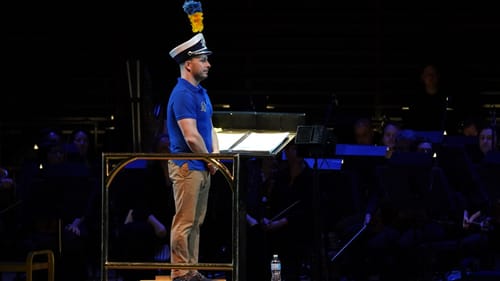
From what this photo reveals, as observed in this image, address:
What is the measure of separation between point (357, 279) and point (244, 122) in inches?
127

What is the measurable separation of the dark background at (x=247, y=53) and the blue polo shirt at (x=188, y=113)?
5164mm

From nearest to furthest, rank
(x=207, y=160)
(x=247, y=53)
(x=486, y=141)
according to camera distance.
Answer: (x=207, y=160) < (x=486, y=141) < (x=247, y=53)

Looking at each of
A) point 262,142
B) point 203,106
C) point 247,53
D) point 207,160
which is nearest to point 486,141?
point 262,142

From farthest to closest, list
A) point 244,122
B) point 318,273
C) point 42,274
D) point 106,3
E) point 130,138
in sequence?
point 106,3 → point 130,138 → point 42,274 → point 318,273 → point 244,122

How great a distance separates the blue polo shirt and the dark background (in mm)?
5164

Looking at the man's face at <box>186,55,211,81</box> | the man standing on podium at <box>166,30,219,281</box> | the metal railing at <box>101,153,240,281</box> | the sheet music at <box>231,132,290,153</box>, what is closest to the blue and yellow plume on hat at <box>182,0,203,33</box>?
the man standing on podium at <box>166,30,219,281</box>

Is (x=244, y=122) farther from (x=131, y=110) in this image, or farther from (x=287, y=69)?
(x=287, y=69)

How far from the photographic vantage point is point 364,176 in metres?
9.89

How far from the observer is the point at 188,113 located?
271 inches

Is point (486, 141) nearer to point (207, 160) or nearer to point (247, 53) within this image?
point (247, 53)

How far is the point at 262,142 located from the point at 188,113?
1.66ft

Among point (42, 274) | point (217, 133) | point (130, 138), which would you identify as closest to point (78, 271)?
point (42, 274)

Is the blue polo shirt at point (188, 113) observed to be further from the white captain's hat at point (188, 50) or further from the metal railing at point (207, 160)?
the metal railing at point (207, 160)

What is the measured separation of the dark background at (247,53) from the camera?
40.9ft
